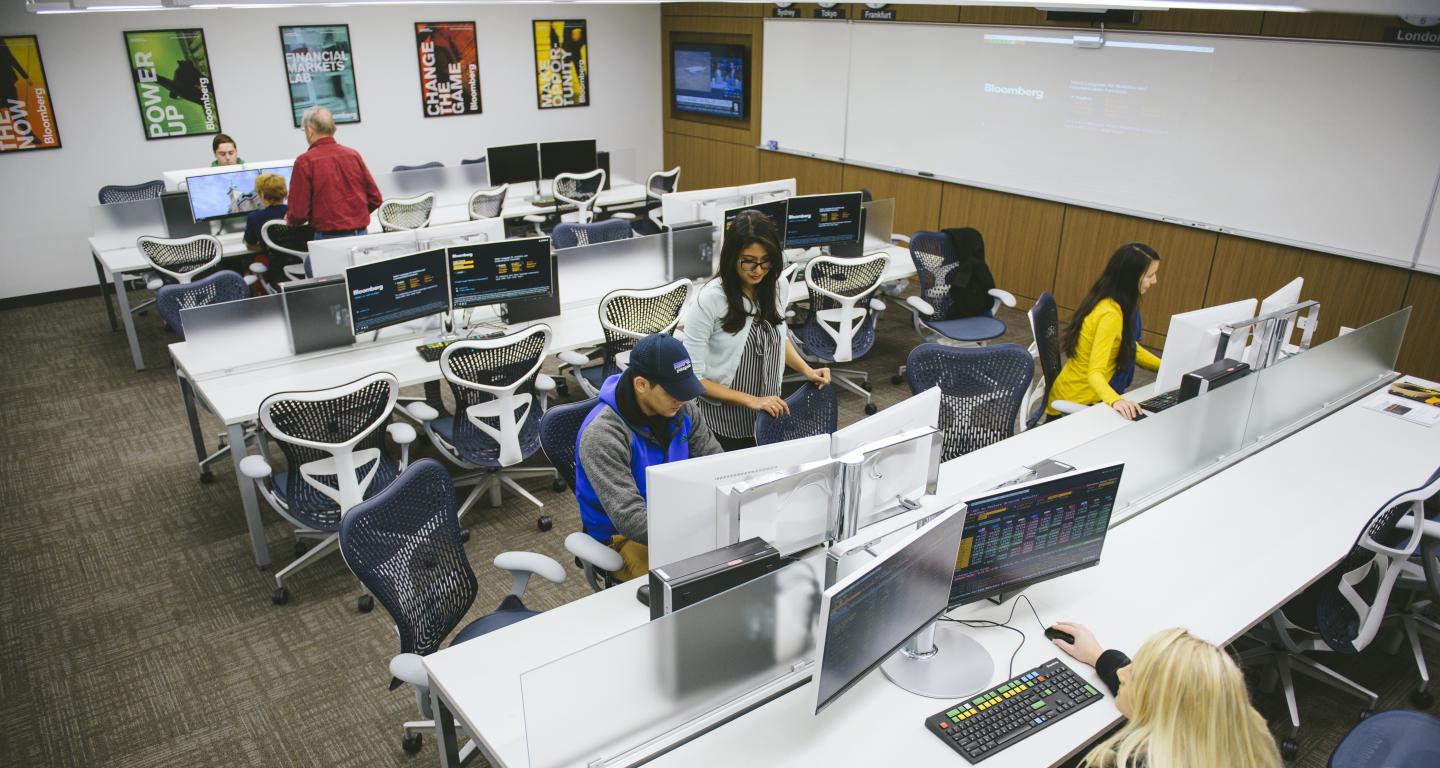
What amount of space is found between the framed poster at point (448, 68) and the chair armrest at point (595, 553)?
25.5ft

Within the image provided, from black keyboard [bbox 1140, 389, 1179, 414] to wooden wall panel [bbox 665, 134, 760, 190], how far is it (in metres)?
6.66

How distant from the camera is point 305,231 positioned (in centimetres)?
625

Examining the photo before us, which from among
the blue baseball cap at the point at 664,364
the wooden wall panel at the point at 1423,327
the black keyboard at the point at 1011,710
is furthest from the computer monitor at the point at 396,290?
the wooden wall panel at the point at 1423,327

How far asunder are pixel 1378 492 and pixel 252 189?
703 cm

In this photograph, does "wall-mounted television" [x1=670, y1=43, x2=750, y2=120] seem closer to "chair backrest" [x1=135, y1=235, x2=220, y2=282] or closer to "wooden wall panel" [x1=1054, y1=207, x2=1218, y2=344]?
"wooden wall panel" [x1=1054, y1=207, x2=1218, y2=344]

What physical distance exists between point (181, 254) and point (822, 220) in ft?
14.1

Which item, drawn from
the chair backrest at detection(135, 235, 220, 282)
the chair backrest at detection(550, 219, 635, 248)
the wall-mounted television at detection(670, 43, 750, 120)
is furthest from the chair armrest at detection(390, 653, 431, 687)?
the wall-mounted television at detection(670, 43, 750, 120)

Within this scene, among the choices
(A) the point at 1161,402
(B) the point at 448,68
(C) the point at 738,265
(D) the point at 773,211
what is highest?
(B) the point at 448,68

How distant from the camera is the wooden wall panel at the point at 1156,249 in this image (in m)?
6.39

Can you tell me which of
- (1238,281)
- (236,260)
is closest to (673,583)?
(1238,281)

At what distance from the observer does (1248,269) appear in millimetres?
6125

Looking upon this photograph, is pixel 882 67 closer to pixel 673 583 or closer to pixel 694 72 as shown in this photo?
pixel 694 72

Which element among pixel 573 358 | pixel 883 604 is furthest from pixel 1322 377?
pixel 573 358

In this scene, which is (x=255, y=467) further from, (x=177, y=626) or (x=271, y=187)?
(x=271, y=187)
